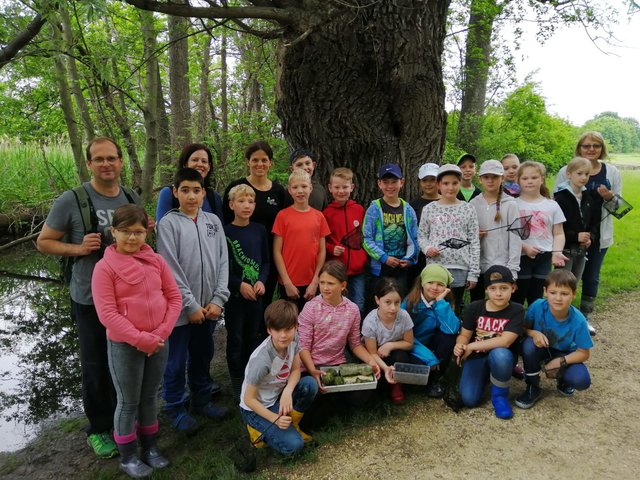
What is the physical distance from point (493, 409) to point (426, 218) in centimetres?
175

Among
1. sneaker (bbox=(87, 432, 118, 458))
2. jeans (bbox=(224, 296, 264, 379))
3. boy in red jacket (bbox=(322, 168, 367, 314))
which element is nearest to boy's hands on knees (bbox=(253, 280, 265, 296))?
jeans (bbox=(224, 296, 264, 379))

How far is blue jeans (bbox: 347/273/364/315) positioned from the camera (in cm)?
423

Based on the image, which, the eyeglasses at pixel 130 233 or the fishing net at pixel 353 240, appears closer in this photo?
the eyeglasses at pixel 130 233

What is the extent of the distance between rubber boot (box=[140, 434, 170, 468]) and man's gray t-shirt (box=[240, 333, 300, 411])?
2.26 feet

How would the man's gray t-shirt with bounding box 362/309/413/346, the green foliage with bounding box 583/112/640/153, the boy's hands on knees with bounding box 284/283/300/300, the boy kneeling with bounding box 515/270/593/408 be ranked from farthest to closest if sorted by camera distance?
the green foliage with bounding box 583/112/640/153 < the boy's hands on knees with bounding box 284/283/300/300 < the man's gray t-shirt with bounding box 362/309/413/346 < the boy kneeling with bounding box 515/270/593/408

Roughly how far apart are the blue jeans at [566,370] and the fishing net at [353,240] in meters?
1.65

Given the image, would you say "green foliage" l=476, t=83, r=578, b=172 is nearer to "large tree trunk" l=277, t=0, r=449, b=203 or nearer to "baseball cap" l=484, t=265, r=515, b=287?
"large tree trunk" l=277, t=0, r=449, b=203

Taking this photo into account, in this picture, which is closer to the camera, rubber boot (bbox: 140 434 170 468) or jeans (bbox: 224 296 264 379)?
rubber boot (bbox: 140 434 170 468)

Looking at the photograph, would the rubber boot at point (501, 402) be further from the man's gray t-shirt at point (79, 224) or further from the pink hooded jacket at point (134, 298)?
the man's gray t-shirt at point (79, 224)

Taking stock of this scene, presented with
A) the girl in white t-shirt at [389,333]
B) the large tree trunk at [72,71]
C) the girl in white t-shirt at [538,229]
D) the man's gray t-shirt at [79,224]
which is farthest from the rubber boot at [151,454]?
the large tree trunk at [72,71]

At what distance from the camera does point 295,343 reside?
334 centimetres

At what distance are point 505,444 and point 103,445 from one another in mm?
3002

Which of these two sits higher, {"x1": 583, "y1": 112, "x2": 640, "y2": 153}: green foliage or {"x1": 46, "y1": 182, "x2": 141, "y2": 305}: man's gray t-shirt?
{"x1": 583, "y1": 112, "x2": 640, "y2": 153}: green foliage

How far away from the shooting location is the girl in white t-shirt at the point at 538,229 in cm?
430
